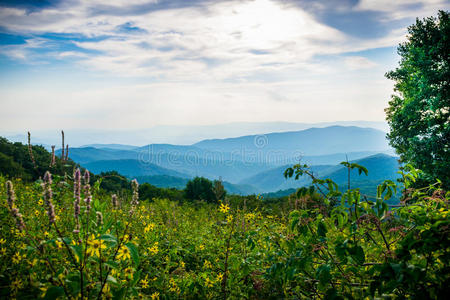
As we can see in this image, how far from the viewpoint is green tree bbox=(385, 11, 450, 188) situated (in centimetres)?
1596

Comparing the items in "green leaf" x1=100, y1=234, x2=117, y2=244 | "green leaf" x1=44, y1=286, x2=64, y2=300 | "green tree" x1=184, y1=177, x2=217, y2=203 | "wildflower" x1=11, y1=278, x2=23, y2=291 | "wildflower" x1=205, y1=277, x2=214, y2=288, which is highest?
"green leaf" x1=100, y1=234, x2=117, y2=244

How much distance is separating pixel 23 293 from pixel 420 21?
76.5ft

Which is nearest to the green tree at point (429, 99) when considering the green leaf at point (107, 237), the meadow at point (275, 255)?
the meadow at point (275, 255)

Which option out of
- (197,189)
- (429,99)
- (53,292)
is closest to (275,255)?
(53,292)

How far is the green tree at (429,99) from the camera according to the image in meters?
Result: 16.0

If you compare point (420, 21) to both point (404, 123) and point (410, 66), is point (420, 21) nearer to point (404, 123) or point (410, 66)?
point (410, 66)

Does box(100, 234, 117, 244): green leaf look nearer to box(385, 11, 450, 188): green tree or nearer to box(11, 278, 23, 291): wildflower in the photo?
box(11, 278, 23, 291): wildflower

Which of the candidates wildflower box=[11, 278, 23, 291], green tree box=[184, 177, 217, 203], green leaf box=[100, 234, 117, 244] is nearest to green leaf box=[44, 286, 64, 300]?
green leaf box=[100, 234, 117, 244]

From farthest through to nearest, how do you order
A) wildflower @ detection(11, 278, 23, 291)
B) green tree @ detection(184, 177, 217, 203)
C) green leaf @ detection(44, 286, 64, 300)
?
1. green tree @ detection(184, 177, 217, 203)
2. wildflower @ detection(11, 278, 23, 291)
3. green leaf @ detection(44, 286, 64, 300)

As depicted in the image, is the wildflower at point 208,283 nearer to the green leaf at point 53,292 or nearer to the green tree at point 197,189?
the green leaf at point 53,292

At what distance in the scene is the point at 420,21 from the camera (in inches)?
690

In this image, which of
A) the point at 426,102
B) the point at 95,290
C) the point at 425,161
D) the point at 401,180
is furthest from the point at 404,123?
the point at 95,290

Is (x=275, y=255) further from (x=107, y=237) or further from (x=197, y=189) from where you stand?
(x=197, y=189)

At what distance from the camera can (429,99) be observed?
53.3 ft
